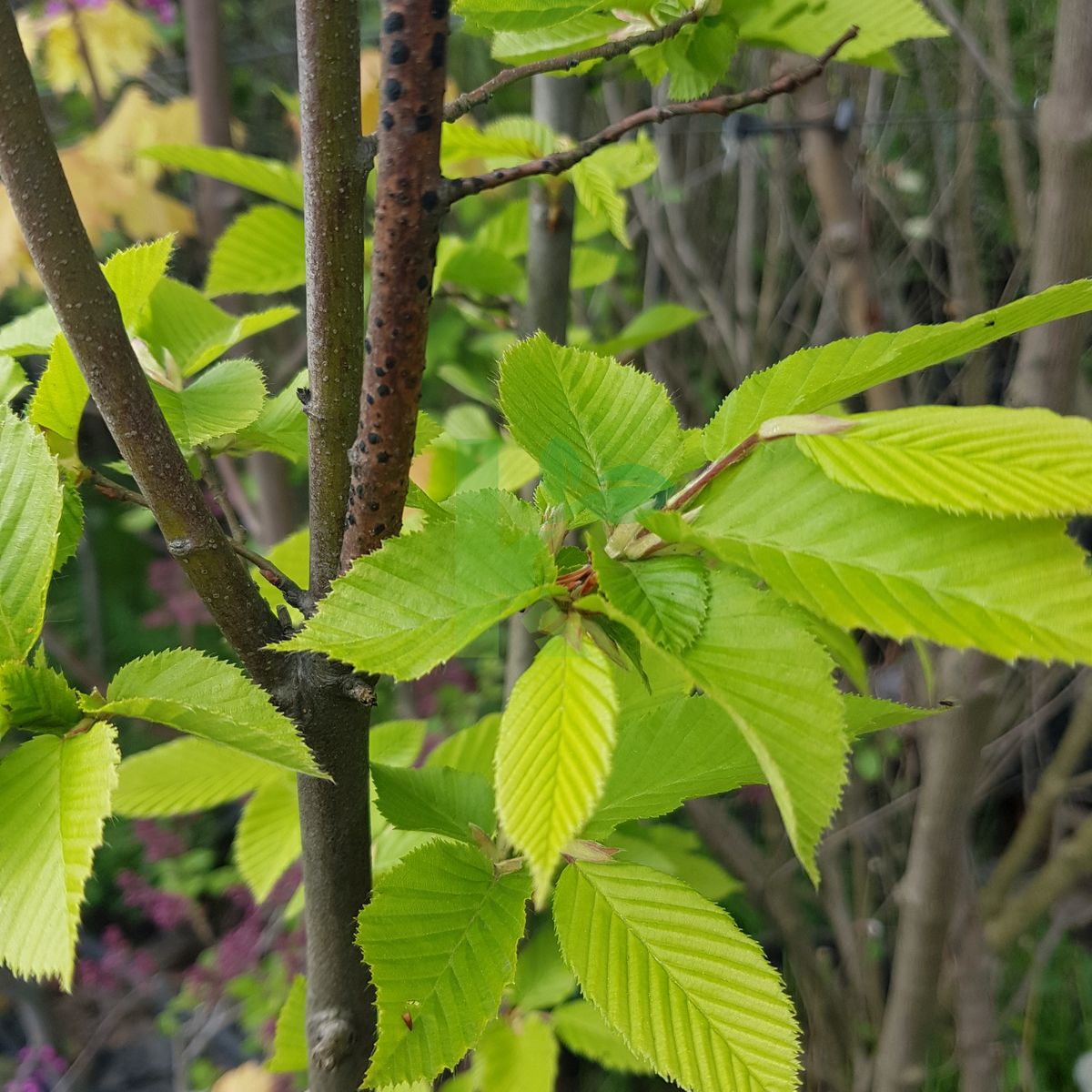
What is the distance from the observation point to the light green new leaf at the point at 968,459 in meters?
0.20

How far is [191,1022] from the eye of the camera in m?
1.44

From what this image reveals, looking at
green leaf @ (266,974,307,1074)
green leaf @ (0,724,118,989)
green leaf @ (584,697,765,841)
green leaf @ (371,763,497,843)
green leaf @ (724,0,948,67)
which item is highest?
green leaf @ (724,0,948,67)

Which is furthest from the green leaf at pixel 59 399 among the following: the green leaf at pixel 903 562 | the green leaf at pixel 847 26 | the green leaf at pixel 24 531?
the green leaf at pixel 847 26

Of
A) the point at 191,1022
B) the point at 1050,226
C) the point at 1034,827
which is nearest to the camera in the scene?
the point at 1050,226

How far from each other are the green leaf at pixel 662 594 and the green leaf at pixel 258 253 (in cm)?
42

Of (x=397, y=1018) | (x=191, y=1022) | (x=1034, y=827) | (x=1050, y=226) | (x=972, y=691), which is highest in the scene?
(x=1050, y=226)

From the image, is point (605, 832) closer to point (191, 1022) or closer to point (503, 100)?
point (191, 1022)

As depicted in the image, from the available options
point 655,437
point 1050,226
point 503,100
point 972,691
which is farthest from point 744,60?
point 655,437

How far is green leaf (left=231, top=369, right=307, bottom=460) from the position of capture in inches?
14.6

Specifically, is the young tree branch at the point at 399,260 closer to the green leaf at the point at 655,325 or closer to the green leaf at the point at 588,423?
the green leaf at the point at 588,423

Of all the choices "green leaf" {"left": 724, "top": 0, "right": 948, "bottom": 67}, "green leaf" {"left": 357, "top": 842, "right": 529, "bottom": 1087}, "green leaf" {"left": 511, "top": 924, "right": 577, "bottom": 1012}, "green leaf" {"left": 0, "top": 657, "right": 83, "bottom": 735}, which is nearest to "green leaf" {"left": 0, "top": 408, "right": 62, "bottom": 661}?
"green leaf" {"left": 0, "top": 657, "right": 83, "bottom": 735}

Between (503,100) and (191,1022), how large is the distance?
1880mm

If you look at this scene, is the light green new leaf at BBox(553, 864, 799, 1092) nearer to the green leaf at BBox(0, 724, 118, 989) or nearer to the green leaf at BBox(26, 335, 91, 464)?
the green leaf at BBox(0, 724, 118, 989)

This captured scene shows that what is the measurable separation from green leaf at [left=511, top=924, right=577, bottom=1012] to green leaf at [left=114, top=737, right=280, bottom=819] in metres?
0.28
